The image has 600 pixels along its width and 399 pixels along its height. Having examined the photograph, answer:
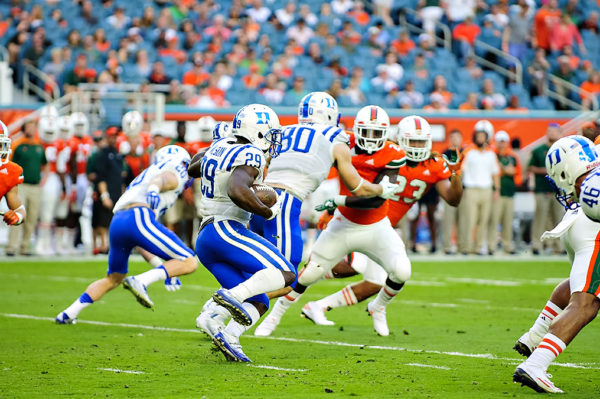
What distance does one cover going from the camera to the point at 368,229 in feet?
26.1

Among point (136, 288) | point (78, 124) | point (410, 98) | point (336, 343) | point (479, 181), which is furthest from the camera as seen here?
point (410, 98)

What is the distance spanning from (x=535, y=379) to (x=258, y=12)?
15.9m

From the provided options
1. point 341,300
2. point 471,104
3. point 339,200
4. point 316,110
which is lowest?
point 341,300

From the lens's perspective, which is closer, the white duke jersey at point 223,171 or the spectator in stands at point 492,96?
the white duke jersey at point 223,171

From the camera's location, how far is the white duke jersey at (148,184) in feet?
28.7

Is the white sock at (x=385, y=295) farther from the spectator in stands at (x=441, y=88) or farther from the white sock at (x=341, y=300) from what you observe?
the spectator in stands at (x=441, y=88)

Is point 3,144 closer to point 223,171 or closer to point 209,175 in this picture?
point 209,175

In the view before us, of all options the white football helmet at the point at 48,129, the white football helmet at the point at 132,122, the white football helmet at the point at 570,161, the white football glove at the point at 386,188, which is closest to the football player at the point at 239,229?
the white football glove at the point at 386,188

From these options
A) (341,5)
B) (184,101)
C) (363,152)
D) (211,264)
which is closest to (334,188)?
(184,101)

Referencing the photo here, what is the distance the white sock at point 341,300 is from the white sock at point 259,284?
2.31 m

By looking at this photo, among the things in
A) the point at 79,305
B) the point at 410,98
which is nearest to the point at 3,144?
the point at 79,305

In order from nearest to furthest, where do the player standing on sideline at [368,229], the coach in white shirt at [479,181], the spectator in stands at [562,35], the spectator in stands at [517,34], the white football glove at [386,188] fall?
the white football glove at [386,188] < the player standing on sideline at [368,229] < the coach in white shirt at [479,181] < the spectator in stands at [517,34] < the spectator in stands at [562,35]

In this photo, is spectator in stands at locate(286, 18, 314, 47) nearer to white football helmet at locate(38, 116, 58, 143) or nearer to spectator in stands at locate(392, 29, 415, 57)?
spectator in stands at locate(392, 29, 415, 57)

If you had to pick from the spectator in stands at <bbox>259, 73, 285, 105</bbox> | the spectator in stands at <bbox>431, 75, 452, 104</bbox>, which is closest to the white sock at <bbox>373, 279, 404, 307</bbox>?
the spectator in stands at <bbox>259, 73, 285, 105</bbox>
